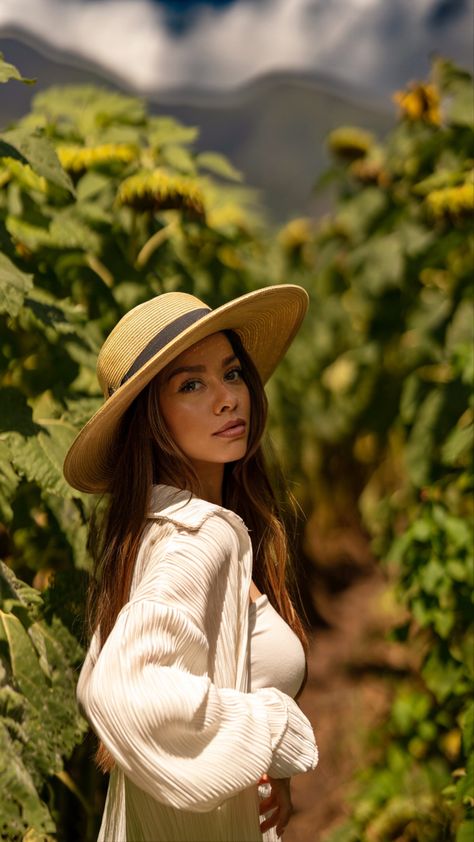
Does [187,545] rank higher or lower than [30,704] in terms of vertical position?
higher

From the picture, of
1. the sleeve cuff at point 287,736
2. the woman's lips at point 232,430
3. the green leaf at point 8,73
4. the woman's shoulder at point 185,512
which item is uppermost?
the green leaf at point 8,73

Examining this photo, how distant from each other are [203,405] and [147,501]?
14 cm

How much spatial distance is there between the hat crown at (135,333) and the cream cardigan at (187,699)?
0.52 ft

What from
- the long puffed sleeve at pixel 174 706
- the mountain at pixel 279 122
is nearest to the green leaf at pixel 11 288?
the long puffed sleeve at pixel 174 706

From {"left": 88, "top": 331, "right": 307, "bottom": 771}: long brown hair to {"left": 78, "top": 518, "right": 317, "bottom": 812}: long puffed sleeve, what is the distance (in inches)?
4.7

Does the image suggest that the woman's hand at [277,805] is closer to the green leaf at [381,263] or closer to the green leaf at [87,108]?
the green leaf at [87,108]

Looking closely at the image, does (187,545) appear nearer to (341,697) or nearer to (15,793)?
(15,793)

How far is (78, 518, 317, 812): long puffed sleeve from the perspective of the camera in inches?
40.4

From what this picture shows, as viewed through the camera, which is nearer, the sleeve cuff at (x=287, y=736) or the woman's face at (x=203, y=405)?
the sleeve cuff at (x=287, y=736)

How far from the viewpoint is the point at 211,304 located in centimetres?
205

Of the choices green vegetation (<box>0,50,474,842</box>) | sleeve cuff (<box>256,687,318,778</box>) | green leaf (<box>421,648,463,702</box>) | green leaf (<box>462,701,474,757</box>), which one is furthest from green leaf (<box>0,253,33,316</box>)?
green leaf (<box>421,648,463,702</box>)

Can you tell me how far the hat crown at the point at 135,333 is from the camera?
1218 millimetres

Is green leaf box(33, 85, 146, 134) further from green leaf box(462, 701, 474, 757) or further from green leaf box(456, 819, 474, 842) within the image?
green leaf box(456, 819, 474, 842)

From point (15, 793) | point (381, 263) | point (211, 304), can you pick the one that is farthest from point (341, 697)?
point (15, 793)
